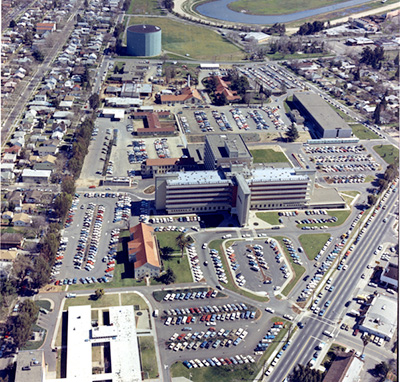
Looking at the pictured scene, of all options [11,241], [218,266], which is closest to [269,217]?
[218,266]

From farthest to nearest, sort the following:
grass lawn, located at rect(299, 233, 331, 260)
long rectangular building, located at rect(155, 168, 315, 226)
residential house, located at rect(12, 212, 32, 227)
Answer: long rectangular building, located at rect(155, 168, 315, 226) → residential house, located at rect(12, 212, 32, 227) → grass lawn, located at rect(299, 233, 331, 260)

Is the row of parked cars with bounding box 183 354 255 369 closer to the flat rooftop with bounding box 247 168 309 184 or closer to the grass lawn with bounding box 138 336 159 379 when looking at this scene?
the grass lawn with bounding box 138 336 159 379

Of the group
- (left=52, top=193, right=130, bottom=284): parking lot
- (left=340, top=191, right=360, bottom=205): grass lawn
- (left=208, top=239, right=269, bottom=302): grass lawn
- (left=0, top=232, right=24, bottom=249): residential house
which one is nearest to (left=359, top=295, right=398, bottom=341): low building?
(left=208, top=239, right=269, bottom=302): grass lawn

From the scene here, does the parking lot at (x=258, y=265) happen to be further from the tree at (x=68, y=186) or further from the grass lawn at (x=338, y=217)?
the tree at (x=68, y=186)

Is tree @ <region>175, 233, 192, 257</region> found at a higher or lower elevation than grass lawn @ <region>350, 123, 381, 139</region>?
lower

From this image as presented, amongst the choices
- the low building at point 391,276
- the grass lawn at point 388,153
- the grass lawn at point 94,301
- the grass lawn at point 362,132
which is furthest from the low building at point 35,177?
the grass lawn at point 362,132

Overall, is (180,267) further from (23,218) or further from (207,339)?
(23,218)
